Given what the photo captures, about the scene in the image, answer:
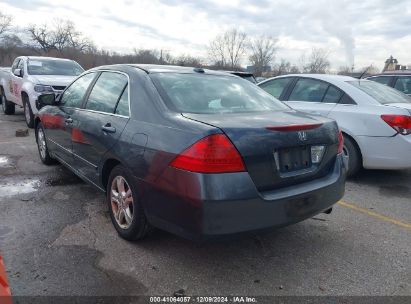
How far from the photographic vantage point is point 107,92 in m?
3.72

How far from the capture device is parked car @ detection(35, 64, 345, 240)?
2.45 meters

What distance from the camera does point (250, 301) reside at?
2523 millimetres

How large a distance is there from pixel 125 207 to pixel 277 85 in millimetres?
4359

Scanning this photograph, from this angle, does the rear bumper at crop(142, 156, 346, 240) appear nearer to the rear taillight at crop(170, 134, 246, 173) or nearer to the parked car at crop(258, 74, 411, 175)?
the rear taillight at crop(170, 134, 246, 173)

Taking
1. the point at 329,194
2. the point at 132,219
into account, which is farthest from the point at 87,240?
the point at 329,194

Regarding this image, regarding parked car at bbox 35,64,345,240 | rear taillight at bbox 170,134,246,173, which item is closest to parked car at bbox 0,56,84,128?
parked car at bbox 35,64,345,240

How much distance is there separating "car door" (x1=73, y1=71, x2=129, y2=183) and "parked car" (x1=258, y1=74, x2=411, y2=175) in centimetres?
234

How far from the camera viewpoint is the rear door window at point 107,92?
3512 mm

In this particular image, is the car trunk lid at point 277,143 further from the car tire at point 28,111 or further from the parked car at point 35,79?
the car tire at point 28,111

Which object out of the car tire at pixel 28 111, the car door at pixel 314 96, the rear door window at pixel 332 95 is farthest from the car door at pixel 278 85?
the car tire at pixel 28 111

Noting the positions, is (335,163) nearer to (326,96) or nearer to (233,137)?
(233,137)

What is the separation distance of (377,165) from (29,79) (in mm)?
7817

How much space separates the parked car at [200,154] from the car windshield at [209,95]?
11mm

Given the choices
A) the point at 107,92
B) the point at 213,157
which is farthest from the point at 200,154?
the point at 107,92
